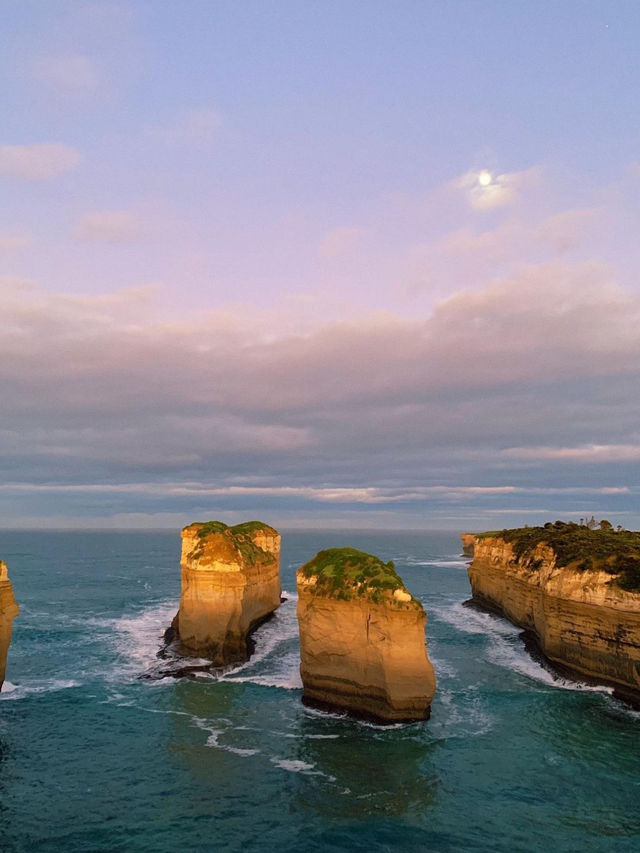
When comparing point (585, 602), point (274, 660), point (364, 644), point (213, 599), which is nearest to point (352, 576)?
point (364, 644)

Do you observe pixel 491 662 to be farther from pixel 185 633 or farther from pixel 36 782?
pixel 36 782

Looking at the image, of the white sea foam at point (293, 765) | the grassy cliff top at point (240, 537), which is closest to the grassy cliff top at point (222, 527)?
the grassy cliff top at point (240, 537)

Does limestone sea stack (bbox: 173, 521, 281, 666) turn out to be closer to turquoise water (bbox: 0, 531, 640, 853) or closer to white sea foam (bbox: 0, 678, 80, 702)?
turquoise water (bbox: 0, 531, 640, 853)

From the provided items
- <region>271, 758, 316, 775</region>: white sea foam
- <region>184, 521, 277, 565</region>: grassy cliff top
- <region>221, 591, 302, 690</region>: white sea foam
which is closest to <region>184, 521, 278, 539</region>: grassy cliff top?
<region>184, 521, 277, 565</region>: grassy cliff top

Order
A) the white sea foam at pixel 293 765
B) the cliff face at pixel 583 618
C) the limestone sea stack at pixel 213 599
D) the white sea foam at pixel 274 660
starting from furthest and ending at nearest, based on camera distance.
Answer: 1. the limestone sea stack at pixel 213 599
2. the white sea foam at pixel 274 660
3. the cliff face at pixel 583 618
4. the white sea foam at pixel 293 765

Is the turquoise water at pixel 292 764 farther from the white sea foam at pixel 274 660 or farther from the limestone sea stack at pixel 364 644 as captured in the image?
the limestone sea stack at pixel 364 644

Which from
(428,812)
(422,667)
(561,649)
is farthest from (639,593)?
(428,812)

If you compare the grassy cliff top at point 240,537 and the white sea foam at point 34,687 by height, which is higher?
the grassy cliff top at point 240,537
